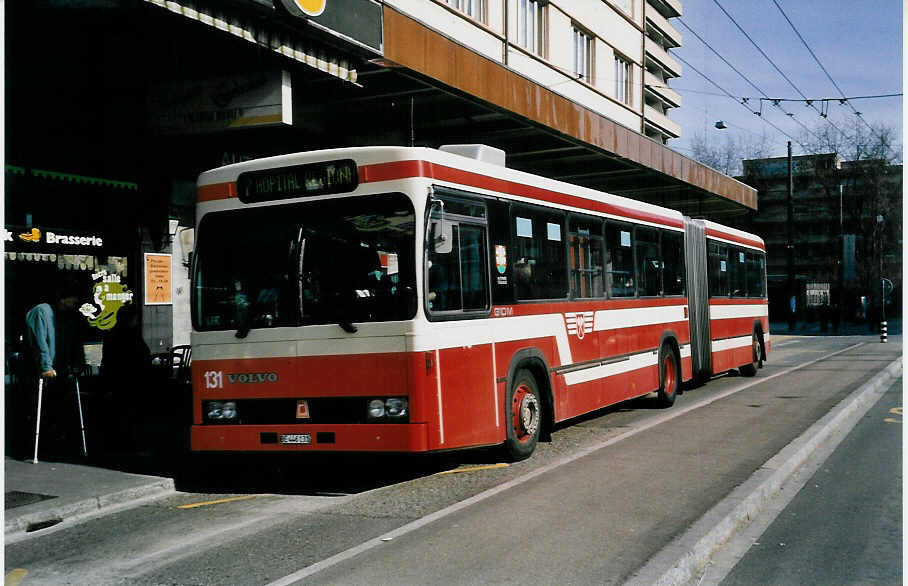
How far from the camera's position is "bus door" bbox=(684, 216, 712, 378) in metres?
16.0

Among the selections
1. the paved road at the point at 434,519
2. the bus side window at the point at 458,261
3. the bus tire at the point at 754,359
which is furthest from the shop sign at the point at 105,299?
the bus tire at the point at 754,359

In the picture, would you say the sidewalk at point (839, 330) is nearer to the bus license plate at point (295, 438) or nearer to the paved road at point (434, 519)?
the paved road at point (434, 519)

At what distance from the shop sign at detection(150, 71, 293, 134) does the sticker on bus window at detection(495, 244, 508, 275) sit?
335 cm

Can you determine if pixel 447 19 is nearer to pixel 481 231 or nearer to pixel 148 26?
pixel 148 26

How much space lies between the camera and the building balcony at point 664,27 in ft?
212

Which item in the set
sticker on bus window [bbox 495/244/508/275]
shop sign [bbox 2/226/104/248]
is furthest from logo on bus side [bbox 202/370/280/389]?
shop sign [bbox 2/226/104/248]

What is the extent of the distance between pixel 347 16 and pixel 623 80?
24.8 metres

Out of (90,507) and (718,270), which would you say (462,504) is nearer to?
(90,507)

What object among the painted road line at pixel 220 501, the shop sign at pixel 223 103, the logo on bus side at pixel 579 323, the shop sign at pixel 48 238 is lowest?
the painted road line at pixel 220 501

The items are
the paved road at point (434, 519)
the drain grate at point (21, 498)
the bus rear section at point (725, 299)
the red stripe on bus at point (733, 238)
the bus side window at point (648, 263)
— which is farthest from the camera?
the red stripe on bus at point (733, 238)

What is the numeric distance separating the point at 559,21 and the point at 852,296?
44.8 meters

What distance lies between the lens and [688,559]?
18.4ft

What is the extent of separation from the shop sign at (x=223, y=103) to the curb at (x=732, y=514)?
6.60 metres

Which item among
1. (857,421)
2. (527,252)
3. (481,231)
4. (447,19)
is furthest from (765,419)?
(447,19)
